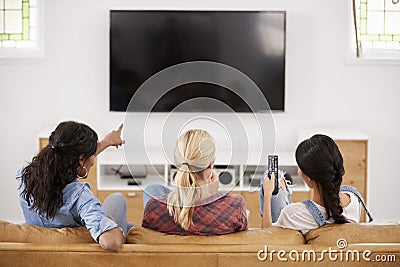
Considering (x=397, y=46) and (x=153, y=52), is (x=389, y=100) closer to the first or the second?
(x=397, y=46)

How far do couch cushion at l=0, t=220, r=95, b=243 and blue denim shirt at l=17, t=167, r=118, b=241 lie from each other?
7 centimetres

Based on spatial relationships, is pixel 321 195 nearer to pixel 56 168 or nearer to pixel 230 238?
pixel 230 238

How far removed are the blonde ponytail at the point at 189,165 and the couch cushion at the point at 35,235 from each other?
357 millimetres

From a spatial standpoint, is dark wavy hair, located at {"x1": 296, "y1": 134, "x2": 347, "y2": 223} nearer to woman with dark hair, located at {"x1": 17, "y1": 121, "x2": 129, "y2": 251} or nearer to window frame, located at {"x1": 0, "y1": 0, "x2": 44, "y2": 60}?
woman with dark hair, located at {"x1": 17, "y1": 121, "x2": 129, "y2": 251}

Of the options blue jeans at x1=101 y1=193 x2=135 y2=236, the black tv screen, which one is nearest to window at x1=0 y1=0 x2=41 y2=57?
the black tv screen

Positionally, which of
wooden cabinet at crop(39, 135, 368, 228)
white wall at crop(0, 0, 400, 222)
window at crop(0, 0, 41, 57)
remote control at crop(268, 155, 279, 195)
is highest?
window at crop(0, 0, 41, 57)

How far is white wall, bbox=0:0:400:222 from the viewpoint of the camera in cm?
486

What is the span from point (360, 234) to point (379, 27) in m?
3.21

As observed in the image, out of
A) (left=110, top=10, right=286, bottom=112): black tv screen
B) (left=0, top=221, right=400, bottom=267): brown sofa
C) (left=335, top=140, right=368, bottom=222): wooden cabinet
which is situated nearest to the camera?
(left=0, top=221, right=400, bottom=267): brown sofa

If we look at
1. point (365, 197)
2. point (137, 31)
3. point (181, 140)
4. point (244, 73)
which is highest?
point (137, 31)

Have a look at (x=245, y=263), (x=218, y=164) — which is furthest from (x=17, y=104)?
(x=245, y=263)

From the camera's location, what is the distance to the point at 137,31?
4.76 meters

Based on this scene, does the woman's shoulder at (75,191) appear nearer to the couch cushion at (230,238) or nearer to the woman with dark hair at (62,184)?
the woman with dark hair at (62,184)

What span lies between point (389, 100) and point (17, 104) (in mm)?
2720
